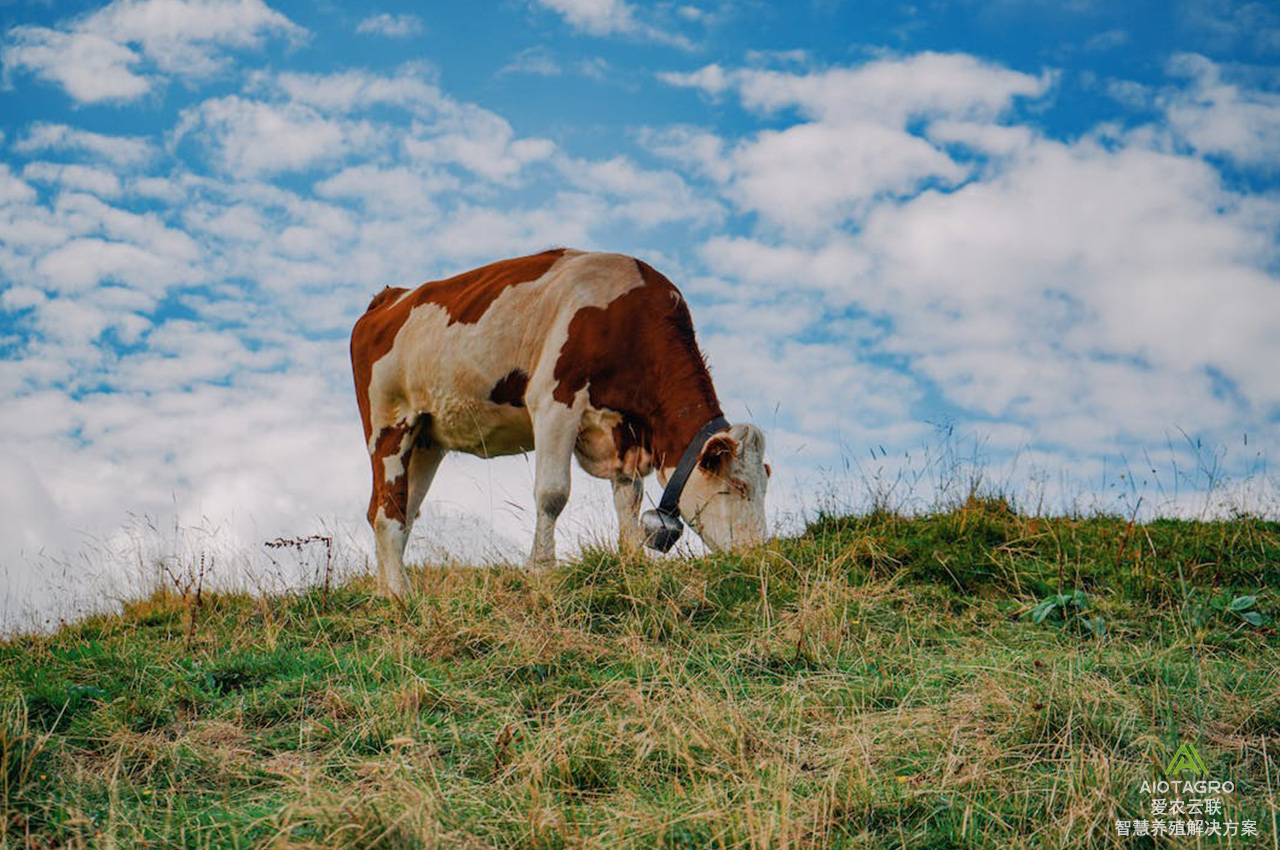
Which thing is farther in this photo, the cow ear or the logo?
the cow ear

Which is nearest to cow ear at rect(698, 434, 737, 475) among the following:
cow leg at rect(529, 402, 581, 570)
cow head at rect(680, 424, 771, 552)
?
cow head at rect(680, 424, 771, 552)

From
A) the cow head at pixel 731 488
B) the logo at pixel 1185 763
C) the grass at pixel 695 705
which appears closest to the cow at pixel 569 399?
the cow head at pixel 731 488

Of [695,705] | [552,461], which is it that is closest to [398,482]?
[552,461]

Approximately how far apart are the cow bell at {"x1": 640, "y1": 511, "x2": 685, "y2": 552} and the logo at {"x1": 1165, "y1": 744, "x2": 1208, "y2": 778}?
4.06 meters

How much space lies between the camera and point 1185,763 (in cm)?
390

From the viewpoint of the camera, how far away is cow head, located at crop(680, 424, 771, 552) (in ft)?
24.3

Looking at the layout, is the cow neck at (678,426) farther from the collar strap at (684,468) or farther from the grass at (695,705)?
the grass at (695,705)

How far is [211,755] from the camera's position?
14.5 feet

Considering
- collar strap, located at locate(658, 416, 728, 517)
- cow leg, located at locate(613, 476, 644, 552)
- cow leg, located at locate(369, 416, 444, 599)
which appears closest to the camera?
collar strap, located at locate(658, 416, 728, 517)

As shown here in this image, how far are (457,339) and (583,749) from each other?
17.0ft

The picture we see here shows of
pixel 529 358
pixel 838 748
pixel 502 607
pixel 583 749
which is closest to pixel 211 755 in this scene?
pixel 583 749

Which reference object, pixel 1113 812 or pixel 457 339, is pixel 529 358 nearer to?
pixel 457 339

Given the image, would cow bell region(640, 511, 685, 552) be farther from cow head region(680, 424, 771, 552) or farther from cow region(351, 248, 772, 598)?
cow head region(680, 424, 771, 552)

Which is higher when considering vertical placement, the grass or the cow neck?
the cow neck
